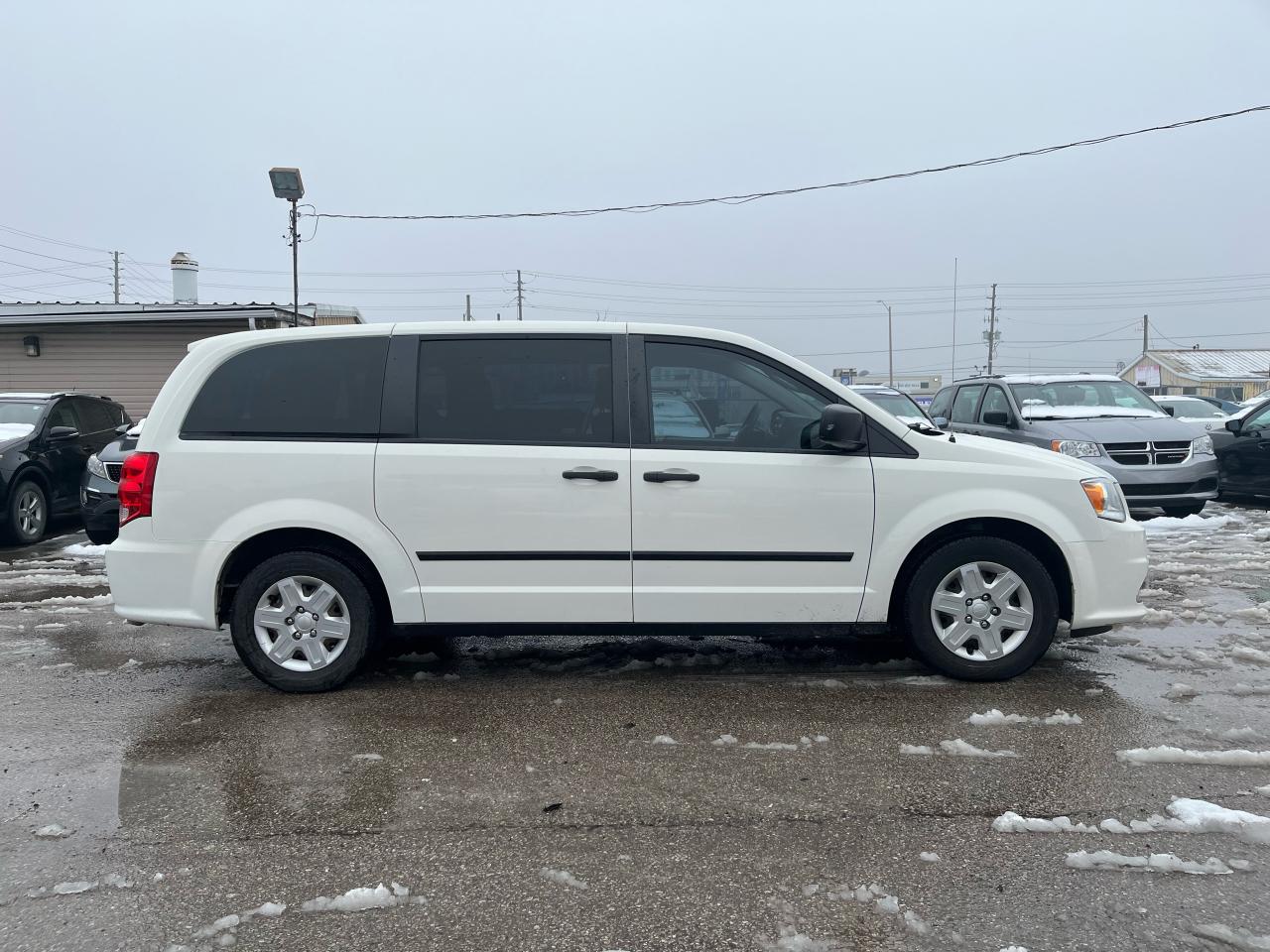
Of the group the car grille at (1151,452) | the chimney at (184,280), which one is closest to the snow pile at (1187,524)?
the car grille at (1151,452)

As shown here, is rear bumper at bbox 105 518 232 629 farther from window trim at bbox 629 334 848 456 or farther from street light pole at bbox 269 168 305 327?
street light pole at bbox 269 168 305 327

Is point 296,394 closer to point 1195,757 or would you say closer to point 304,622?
point 304,622

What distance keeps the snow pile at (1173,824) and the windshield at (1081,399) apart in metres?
7.26

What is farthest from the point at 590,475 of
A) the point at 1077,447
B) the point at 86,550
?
the point at 86,550

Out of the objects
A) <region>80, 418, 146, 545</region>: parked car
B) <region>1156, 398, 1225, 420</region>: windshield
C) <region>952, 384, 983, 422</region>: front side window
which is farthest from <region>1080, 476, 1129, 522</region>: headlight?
<region>1156, 398, 1225, 420</region>: windshield

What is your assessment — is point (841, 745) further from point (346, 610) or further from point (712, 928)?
point (346, 610)

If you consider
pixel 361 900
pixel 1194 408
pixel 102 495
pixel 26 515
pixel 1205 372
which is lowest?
pixel 361 900

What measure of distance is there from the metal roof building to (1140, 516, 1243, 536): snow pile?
4605 centimetres

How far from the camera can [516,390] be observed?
436cm

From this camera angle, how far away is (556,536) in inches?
168

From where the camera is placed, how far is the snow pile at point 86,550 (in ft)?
28.2

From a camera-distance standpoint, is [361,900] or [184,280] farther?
[184,280]

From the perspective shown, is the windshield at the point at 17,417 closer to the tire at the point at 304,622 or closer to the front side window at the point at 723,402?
the tire at the point at 304,622

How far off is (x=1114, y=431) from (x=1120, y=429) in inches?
3.7
